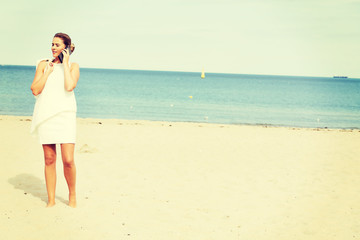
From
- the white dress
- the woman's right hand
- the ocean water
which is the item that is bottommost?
the ocean water

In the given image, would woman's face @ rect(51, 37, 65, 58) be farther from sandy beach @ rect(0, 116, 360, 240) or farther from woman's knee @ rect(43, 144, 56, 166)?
sandy beach @ rect(0, 116, 360, 240)

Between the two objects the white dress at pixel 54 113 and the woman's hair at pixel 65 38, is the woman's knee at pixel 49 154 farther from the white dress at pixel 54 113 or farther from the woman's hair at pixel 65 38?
the woman's hair at pixel 65 38

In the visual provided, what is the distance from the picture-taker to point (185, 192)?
6699 mm

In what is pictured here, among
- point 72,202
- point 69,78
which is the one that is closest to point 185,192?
point 72,202

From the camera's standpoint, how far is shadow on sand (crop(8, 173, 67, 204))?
20.1 ft

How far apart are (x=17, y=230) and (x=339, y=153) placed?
9.39m

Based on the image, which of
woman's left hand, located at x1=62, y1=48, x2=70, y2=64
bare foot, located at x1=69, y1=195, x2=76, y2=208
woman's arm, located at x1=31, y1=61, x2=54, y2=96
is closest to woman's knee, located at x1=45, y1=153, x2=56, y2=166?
bare foot, located at x1=69, y1=195, x2=76, y2=208

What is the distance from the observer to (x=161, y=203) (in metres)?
6.02

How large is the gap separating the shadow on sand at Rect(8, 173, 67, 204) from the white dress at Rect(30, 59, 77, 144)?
1287 mm

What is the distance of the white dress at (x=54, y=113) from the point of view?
16.4ft

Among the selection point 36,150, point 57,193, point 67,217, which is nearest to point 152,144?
point 36,150

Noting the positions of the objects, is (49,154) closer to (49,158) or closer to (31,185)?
(49,158)

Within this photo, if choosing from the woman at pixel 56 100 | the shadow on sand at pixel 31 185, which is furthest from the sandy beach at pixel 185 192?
the woman at pixel 56 100

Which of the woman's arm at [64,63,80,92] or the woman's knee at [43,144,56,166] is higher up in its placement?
the woman's arm at [64,63,80,92]
